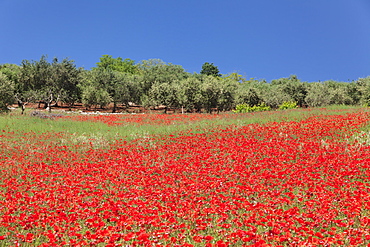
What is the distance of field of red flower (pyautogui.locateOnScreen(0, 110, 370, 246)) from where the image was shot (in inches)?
223

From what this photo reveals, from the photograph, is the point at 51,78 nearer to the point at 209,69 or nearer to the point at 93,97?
the point at 93,97

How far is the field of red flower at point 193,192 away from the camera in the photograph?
5656 mm

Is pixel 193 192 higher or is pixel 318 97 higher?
pixel 318 97

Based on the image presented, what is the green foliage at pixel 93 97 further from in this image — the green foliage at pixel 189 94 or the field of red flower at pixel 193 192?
Result: the field of red flower at pixel 193 192

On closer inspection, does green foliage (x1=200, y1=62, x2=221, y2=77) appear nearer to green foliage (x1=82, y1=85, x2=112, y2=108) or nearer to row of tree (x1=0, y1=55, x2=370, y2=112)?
row of tree (x1=0, y1=55, x2=370, y2=112)

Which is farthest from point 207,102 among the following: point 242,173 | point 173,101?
point 242,173

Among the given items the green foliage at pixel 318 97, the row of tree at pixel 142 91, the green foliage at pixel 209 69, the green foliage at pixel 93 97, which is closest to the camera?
the row of tree at pixel 142 91

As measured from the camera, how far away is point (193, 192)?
8438mm

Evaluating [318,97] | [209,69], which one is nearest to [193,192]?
[318,97]

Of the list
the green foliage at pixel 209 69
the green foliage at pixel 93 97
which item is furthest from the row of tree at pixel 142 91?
the green foliage at pixel 209 69

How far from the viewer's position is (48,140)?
19.2 metres

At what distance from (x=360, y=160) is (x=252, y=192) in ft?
20.0

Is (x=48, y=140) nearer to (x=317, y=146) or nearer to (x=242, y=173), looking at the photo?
(x=242, y=173)

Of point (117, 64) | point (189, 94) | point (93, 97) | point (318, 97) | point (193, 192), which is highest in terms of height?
point (117, 64)
